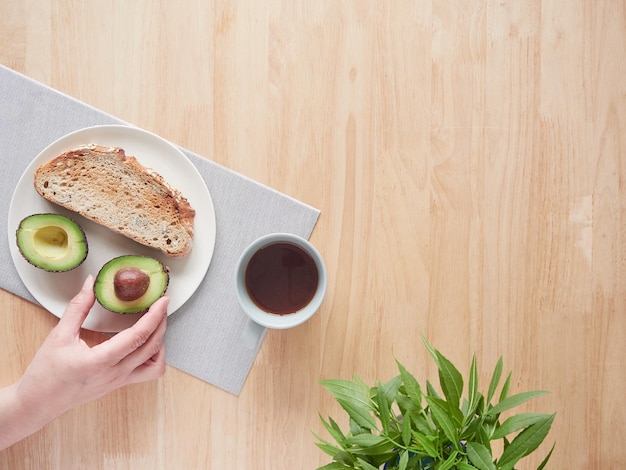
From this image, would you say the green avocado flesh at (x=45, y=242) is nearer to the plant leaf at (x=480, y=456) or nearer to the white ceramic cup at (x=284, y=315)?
the white ceramic cup at (x=284, y=315)

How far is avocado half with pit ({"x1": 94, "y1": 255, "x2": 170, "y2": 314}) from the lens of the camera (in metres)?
0.80

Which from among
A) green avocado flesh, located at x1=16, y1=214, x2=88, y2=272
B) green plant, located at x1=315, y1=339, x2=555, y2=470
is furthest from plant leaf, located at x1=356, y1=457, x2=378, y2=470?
green avocado flesh, located at x1=16, y1=214, x2=88, y2=272

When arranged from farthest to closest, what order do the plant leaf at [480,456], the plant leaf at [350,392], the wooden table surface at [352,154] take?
the wooden table surface at [352,154] → the plant leaf at [350,392] → the plant leaf at [480,456]

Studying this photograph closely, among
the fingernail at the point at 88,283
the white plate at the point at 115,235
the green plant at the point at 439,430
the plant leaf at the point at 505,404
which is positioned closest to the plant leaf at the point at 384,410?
the green plant at the point at 439,430

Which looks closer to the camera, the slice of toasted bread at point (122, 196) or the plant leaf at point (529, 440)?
the plant leaf at point (529, 440)

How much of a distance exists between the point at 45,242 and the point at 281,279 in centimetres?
36

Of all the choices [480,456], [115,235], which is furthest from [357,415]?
[115,235]

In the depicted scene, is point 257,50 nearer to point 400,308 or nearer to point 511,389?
point 400,308

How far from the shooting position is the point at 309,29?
2.94 ft

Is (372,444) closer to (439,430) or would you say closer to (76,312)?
(439,430)

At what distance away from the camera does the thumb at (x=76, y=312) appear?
0.82 meters

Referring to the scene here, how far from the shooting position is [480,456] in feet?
1.87

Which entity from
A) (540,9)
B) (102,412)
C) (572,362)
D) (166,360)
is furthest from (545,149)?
(102,412)

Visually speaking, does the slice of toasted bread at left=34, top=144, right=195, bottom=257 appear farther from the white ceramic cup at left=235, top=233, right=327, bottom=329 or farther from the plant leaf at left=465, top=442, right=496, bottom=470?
the plant leaf at left=465, top=442, right=496, bottom=470
